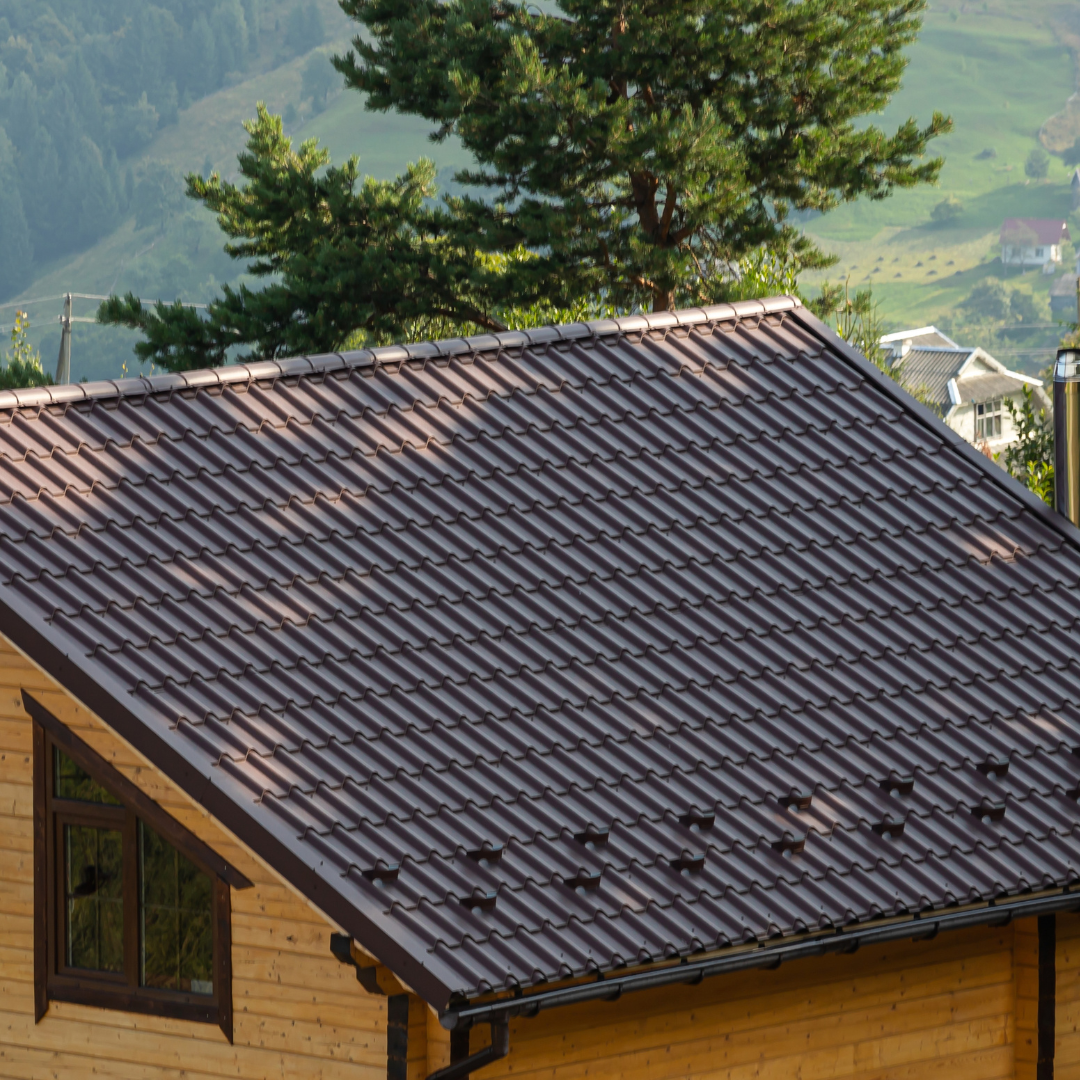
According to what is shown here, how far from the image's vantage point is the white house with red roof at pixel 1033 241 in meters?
174

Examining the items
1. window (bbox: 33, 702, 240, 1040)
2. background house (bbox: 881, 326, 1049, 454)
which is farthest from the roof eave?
background house (bbox: 881, 326, 1049, 454)

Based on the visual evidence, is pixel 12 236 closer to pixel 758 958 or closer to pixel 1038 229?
pixel 1038 229

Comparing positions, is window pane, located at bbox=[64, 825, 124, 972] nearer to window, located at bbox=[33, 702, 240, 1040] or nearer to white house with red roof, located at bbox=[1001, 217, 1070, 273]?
window, located at bbox=[33, 702, 240, 1040]

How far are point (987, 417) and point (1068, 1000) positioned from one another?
10378cm

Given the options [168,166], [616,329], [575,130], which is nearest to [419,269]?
[575,130]

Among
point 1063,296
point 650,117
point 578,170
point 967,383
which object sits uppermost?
point 650,117

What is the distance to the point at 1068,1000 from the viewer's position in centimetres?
1066

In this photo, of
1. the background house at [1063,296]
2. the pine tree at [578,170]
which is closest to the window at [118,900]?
the pine tree at [578,170]

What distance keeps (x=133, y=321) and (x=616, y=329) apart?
62.7 ft

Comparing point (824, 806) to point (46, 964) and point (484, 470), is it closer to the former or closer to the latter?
point (484, 470)

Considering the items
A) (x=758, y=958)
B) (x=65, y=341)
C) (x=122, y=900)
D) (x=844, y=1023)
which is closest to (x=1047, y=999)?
(x=844, y=1023)

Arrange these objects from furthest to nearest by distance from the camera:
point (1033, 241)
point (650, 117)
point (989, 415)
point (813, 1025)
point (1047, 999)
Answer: point (1033, 241)
point (989, 415)
point (650, 117)
point (1047, 999)
point (813, 1025)

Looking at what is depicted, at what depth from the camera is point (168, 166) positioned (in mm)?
198125

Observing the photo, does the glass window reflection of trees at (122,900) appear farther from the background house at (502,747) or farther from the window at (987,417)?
the window at (987,417)
